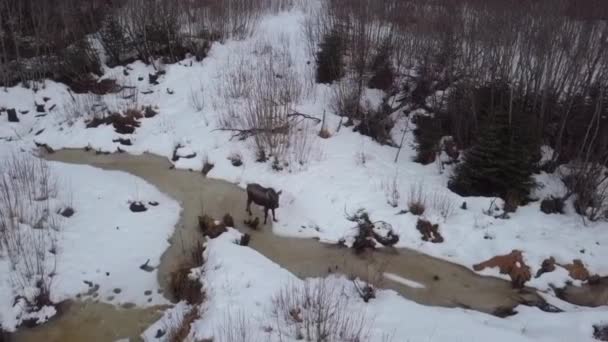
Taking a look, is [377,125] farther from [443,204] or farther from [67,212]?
[67,212]

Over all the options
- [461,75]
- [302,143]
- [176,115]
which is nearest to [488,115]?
[461,75]

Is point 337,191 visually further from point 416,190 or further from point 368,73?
point 368,73

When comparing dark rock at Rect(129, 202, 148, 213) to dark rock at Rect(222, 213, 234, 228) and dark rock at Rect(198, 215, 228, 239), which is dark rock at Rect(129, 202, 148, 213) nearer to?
dark rock at Rect(198, 215, 228, 239)

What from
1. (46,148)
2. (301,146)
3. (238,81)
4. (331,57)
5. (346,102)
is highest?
(331,57)

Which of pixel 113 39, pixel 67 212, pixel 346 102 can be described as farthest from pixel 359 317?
pixel 113 39

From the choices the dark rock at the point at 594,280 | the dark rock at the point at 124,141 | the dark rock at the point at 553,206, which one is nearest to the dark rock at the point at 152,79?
the dark rock at the point at 124,141

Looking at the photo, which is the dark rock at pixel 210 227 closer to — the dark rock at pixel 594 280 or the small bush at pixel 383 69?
the dark rock at pixel 594 280
